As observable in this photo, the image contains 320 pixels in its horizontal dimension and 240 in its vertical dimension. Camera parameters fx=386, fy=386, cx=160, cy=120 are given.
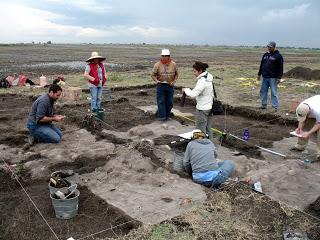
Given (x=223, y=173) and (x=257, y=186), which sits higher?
(x=223, y=173)

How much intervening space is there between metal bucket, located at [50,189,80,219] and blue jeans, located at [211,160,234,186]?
7.12 ft

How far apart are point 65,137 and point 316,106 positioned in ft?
17.6

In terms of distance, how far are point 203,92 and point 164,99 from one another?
270cm

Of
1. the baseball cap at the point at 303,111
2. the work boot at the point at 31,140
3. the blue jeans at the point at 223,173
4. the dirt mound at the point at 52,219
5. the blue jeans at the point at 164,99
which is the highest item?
the baseball cap at the point at 303,111

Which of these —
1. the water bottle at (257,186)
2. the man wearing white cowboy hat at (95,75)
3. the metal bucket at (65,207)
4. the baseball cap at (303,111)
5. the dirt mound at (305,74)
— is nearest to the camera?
the metal bucket at (65,207)

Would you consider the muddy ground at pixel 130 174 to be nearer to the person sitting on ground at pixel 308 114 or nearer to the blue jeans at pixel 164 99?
the blue jeans at pixel 164 99

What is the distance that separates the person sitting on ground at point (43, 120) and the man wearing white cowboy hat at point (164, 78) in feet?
9.94

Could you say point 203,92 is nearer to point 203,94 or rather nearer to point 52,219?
point 203,94

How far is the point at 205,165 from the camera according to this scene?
19.9ft

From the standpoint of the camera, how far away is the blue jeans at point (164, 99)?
10.2 m

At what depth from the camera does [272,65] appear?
36.5 ft

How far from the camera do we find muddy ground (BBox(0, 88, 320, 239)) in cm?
498

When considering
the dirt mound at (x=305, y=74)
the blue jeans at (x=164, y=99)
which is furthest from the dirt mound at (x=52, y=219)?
the dirt mound at (x=305, y=74)

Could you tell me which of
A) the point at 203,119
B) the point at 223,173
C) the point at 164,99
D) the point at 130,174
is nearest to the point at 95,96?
the point at 164,99
